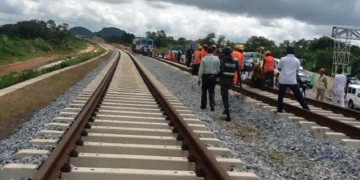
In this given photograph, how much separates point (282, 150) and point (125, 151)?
2701 millimetres

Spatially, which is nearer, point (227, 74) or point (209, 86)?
point (227, 74)

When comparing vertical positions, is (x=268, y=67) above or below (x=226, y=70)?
below

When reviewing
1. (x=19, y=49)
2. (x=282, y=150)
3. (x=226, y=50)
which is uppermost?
(x=226, y=50)

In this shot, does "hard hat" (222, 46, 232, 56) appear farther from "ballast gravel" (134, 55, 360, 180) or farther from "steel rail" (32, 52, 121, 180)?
"steel rail" (32, 52, 121, 180)

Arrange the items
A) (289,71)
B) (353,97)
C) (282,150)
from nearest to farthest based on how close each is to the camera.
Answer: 1. (282,150)
2. (289,71)
3. (353,97)

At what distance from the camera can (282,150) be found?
7934mm

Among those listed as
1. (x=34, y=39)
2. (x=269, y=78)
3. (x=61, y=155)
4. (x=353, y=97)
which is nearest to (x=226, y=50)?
(x=61, y=155)

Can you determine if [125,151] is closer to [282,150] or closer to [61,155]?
[61,155]

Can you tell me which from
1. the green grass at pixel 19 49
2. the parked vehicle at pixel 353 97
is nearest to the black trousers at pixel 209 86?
the parked vehicle at pixel 353 97

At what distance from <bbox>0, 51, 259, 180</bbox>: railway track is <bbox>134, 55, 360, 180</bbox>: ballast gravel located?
0.39 metres

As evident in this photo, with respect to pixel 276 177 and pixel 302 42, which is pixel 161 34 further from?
pixel 276 177

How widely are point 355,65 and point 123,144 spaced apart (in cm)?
5190

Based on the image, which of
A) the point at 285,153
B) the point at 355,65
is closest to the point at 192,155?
the point at 285,153

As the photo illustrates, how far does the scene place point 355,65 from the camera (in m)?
54.7
